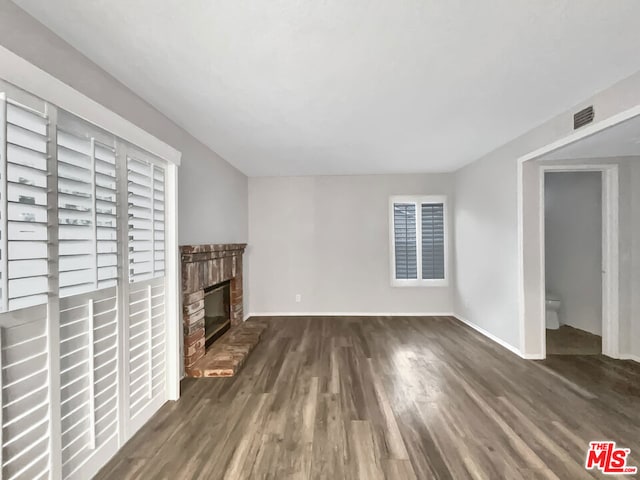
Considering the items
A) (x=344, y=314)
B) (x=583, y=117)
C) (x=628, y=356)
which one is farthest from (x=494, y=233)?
(x=344, y=314)

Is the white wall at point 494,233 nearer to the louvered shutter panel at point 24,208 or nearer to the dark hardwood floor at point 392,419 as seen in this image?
the dark hardwood floor at point 392,419

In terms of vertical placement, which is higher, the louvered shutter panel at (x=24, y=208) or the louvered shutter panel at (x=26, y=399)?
the louvered shutter panel at (x=24, y=208)

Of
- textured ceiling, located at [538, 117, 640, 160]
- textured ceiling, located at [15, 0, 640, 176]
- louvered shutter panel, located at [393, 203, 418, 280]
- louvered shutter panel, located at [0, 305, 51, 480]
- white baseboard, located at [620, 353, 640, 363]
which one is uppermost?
textured ceiling, located at [15, 0, 640, 176]

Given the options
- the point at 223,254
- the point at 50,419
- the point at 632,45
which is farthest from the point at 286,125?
the point at 50,419

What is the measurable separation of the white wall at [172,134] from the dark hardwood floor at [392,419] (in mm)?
1641

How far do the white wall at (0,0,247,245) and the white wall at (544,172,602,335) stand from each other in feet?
16.0

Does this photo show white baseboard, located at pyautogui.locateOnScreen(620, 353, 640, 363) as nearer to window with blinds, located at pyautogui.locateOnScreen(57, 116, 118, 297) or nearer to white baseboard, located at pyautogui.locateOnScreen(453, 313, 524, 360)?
white baseboard, located at pyautogui.locateOnScreen(453, 313, 524, 360)

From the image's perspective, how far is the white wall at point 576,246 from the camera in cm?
384

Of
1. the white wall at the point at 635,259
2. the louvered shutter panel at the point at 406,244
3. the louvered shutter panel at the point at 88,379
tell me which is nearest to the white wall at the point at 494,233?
the louvered shutter panel at the point at 406,244

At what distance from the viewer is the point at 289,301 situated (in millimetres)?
4969

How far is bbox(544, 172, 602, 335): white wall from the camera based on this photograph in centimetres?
384

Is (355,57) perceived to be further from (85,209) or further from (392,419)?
(392,419)

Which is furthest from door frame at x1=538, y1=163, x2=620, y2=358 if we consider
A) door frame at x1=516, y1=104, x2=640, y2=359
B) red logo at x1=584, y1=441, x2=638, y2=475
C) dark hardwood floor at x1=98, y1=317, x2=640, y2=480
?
red logo at x1=584, y1=441, x2=638, y2=475

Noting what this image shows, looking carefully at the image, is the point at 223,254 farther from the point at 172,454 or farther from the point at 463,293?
the point at 463,293
